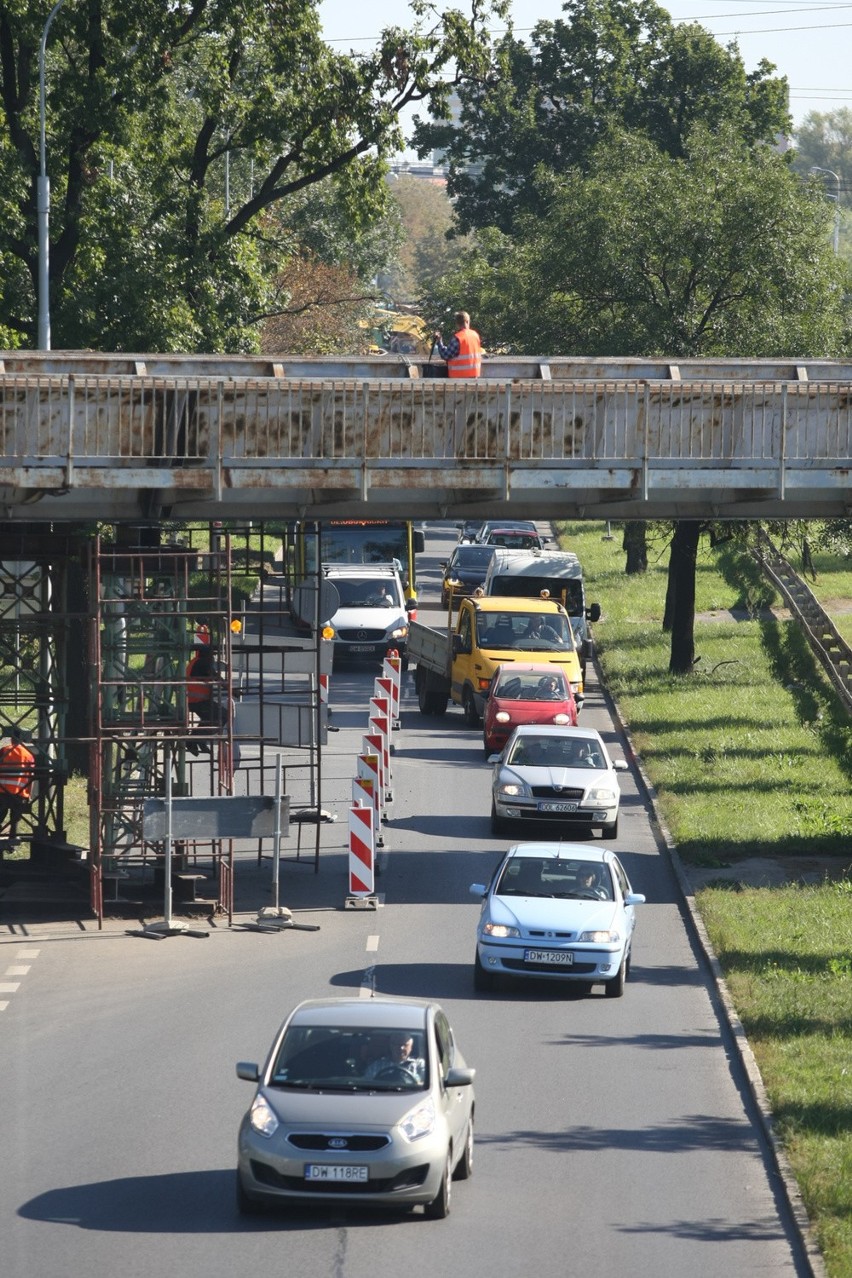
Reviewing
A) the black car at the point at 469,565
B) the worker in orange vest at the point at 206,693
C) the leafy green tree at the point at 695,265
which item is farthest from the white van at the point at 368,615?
the worker in orange vest at the point at 206,693

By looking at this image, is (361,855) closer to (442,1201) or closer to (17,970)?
(17,970)

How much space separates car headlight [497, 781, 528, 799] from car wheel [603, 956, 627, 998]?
7368 millimetres

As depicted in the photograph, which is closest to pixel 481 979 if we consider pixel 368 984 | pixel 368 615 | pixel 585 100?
pixel 368 984

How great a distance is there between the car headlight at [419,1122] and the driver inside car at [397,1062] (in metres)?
0.26

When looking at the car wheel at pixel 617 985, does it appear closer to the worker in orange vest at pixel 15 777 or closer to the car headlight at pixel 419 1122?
the car headlight at pixel 419 1122

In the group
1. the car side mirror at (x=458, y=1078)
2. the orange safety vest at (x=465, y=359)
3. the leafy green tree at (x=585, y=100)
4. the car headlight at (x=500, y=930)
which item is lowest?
the car headlight at (x=500, y=930)

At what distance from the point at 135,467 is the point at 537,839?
26.3 ft

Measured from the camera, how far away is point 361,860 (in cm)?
2172

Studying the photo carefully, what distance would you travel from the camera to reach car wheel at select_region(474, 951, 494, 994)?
17875 millimetres

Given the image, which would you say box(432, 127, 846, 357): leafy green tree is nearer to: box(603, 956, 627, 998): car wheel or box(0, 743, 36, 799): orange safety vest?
box(0, 743, 36, 799): orange safety vest

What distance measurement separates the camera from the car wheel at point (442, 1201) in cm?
1162

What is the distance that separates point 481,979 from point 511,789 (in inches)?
302

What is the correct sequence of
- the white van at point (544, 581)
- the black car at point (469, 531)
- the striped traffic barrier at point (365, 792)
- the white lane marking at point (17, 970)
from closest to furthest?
the white lane marking at point (17, 970)
the striped traffic barrier at point (365, 792)
the white van at point (544, 581)
the black car at point (469, 531)

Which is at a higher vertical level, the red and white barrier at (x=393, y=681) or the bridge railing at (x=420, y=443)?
the bridge railing at (x=420, y=443)
